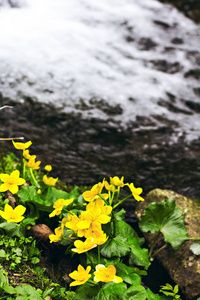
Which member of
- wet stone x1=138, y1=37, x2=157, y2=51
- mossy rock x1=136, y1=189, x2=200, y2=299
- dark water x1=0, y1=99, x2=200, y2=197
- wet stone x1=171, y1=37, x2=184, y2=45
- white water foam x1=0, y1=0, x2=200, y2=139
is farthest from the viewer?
wet stone x1=171, y1=37, x2=184, y2=45

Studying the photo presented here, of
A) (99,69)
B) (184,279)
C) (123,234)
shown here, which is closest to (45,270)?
(123,234)

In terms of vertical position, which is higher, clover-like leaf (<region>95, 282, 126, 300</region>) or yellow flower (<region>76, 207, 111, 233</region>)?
yellow flower (<region>76, 207, 111, 233</region>)

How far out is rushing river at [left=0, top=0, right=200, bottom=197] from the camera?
11.9 ft

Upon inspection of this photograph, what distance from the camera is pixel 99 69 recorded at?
5.88 meters

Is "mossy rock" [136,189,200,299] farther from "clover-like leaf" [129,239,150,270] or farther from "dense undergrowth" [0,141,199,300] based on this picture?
"clover-like leaf" [129,239,150,270]

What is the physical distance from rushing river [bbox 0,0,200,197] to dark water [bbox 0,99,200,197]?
12mm

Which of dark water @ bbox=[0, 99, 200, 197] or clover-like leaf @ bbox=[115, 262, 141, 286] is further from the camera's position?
dark water @ bbox=[0, 99, 200, 197]

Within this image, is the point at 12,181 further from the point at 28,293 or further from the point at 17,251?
the point at 28,293

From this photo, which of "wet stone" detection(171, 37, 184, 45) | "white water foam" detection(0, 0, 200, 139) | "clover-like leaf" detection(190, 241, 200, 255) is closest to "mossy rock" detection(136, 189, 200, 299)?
"clover-like leaf" detection(190, 241, 200, 255)

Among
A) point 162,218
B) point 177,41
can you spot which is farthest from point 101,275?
point 177,41

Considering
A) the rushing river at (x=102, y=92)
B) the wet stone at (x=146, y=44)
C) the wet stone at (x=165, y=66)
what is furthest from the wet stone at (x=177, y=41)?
the wet stone at (x=165, y=66)

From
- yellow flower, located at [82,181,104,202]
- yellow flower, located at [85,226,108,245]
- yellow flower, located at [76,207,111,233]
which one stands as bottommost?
yellow flower, located at [85,226,108,245]

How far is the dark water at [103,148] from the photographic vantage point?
3.38 meters

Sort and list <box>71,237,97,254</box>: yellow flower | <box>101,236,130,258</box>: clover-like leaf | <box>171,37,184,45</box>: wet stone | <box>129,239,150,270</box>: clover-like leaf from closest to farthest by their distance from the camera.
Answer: <box>71,237,97,254</box>: yellow flower, <box>101,236,130,258</box>: clover-like leaf, <box>129,239,150,270</box>: clover-like leaf, <box>171,37,184,45</box>: wet stone
